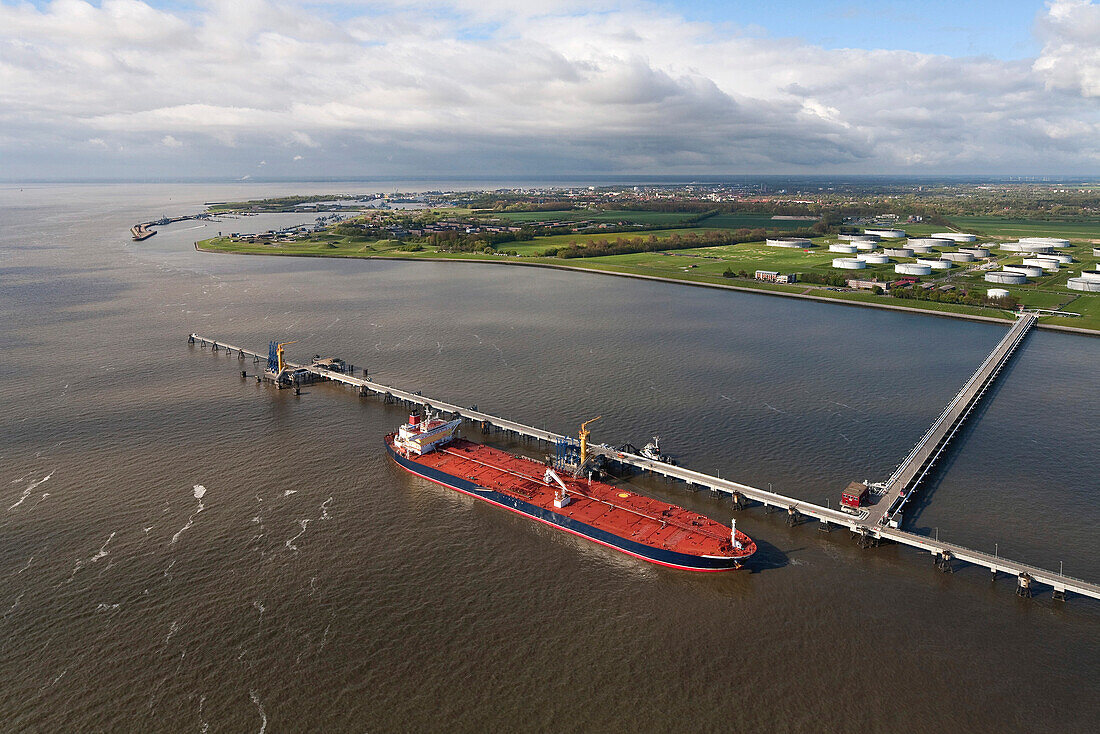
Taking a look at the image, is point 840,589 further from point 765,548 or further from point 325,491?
point 325,491

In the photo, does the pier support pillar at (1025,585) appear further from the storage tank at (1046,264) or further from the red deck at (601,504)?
the storage tank at (1046,264)

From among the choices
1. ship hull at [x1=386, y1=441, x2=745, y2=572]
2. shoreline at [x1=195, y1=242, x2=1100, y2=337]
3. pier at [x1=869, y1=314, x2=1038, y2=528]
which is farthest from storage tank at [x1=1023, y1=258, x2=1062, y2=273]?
ship hull at [x1=386, y1=441, x2=745, y2=572]

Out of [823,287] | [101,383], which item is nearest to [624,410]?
[101,383]

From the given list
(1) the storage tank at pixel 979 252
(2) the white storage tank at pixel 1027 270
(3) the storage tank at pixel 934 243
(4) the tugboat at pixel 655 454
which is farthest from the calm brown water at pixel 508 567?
(3) the storage tank at pixel 934 243

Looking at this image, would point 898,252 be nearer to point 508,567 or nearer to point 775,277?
point 775,277

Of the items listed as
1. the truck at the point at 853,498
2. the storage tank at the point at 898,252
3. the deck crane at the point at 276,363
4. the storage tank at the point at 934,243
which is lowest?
the truck at the point at 853,498

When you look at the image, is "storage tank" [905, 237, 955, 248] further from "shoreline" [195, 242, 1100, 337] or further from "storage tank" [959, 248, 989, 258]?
"shoreline" [195, 242, 1100, 337]
